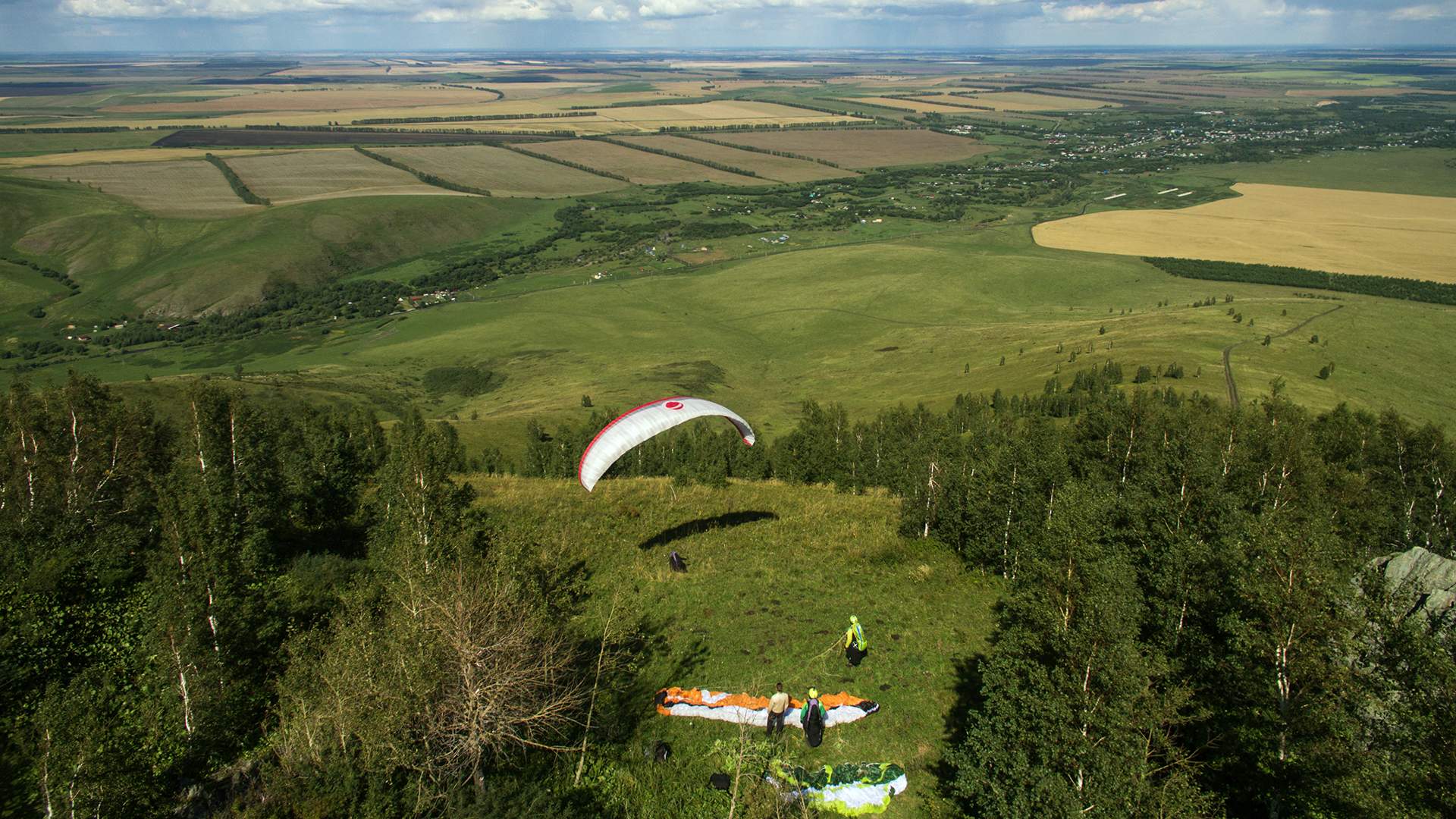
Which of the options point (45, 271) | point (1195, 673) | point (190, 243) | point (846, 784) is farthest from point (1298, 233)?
point (45, 271)

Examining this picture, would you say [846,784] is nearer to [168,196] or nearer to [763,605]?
[763,605]

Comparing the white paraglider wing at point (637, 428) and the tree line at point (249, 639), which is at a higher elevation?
the white paraglider wing at point (637, 428)

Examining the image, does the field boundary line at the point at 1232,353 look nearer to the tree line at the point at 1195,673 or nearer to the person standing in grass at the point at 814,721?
the tree line at the point at 1195,673

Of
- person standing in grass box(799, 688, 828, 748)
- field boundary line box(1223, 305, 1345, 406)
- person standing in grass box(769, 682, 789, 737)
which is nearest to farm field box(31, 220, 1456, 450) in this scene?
field boundary line box(1223, 305, 1345, 406)

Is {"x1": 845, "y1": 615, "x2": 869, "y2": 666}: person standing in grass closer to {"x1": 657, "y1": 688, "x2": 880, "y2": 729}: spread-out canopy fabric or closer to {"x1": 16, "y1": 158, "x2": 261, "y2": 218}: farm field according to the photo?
{"x1": 657, "y1": 688, "x2": 880, "y2": 729}: spread-out canopy fabric

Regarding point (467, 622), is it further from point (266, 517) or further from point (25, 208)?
point (25, 208)

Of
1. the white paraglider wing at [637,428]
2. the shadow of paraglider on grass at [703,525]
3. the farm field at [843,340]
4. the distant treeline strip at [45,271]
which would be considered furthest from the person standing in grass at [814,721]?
the distant treeline strip at [45,271]
